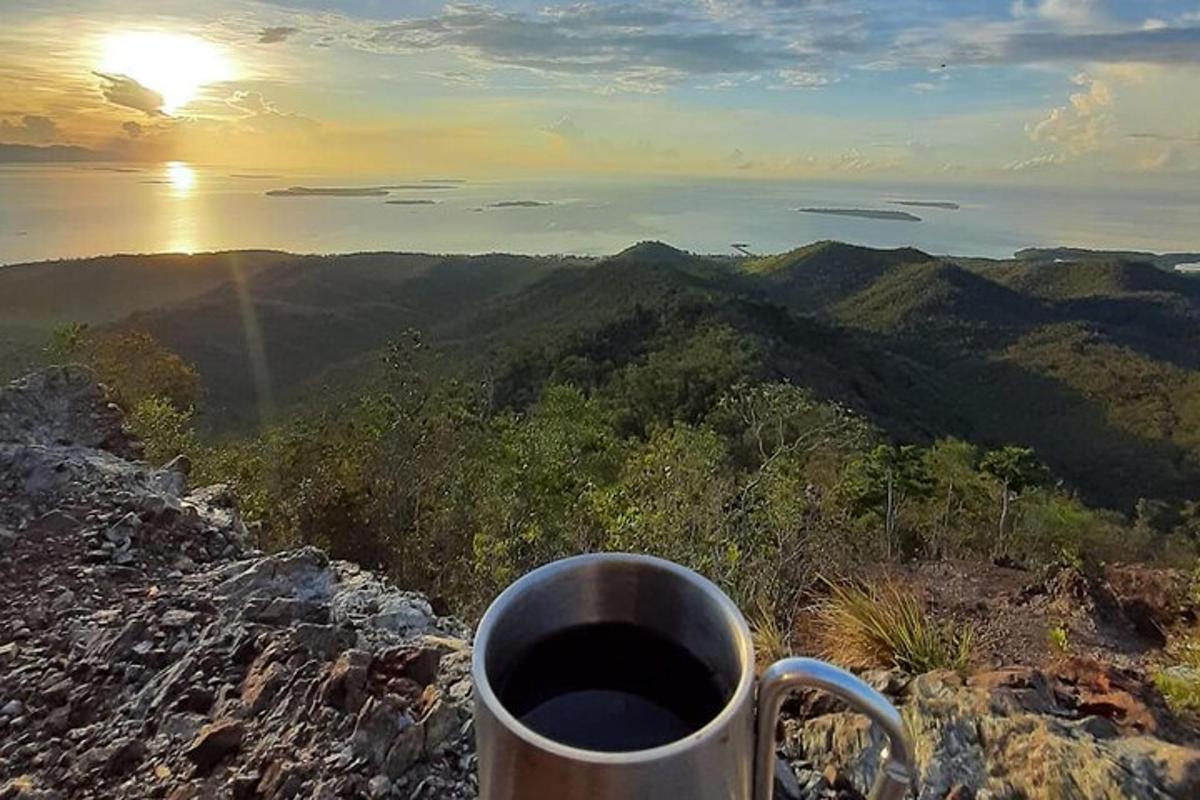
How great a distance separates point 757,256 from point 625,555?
55879 mm

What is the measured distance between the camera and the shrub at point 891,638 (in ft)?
6.44

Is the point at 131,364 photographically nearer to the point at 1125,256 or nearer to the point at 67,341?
the point at 67,341

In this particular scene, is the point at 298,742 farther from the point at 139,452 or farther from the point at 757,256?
the point at 757,256

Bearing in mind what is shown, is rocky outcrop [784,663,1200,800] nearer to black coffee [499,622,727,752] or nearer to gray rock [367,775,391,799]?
gray rock [367,775,391,799]

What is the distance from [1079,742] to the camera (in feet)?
4.91

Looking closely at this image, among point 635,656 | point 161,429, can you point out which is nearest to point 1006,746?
point 635,656

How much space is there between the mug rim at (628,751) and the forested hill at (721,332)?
16.2 m

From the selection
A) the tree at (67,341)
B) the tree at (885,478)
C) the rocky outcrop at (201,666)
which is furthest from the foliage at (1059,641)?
the tree at (67,341)

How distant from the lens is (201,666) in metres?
1.83

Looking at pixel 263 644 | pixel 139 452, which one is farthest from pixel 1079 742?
pixel 139 452

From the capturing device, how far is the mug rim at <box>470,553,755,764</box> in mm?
560

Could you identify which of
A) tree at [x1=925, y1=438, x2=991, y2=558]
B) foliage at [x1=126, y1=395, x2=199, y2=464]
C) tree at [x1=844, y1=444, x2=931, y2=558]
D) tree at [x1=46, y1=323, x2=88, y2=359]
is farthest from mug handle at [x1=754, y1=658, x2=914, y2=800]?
tree at [x1=925, y1=438, x2=991, y2=558]

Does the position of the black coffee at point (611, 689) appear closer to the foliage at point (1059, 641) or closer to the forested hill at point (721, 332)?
the foliage at point (1059, 641)

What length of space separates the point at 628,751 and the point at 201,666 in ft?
4.97
